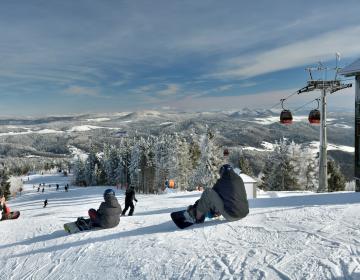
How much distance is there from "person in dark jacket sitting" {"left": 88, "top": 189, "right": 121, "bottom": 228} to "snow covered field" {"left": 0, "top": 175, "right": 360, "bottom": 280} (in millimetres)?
302

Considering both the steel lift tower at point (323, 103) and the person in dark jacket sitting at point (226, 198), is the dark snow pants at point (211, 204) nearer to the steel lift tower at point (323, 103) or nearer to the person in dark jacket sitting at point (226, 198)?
the person in dark jacket sitting at point (226, 198)

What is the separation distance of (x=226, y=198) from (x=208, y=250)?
1.83m

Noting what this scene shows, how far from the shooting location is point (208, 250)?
7.38 meters

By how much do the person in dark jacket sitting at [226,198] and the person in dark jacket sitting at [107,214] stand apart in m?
2.66

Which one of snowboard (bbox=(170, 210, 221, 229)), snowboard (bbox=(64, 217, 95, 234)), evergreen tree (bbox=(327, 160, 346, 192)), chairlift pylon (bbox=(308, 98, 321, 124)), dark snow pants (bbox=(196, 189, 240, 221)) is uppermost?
chairlift pylon (bbox=(308, 98, 321, 124))

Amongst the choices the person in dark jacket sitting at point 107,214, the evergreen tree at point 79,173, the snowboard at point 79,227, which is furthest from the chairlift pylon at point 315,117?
the evergreen tree at point 79,173

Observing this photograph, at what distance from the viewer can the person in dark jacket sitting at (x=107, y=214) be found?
10211mm

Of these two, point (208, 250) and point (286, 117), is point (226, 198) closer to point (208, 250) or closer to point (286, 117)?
point (208, 250)

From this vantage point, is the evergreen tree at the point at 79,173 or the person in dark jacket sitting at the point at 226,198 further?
the evergreen tree at the point at 79,173

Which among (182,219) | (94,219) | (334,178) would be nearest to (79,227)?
(94,219)

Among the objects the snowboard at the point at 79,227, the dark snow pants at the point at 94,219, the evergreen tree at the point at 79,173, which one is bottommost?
the evergreen tree at the point at 79,173

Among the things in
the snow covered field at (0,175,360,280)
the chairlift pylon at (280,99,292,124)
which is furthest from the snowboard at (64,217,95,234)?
the chairlift pylon at (280,99,292,124)

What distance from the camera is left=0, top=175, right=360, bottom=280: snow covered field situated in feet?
20.6

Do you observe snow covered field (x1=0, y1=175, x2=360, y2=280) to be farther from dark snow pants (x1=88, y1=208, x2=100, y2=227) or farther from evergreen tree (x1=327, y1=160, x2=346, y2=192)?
evergreen tree (x1=327, y1=160, x2=346, y2=192)
